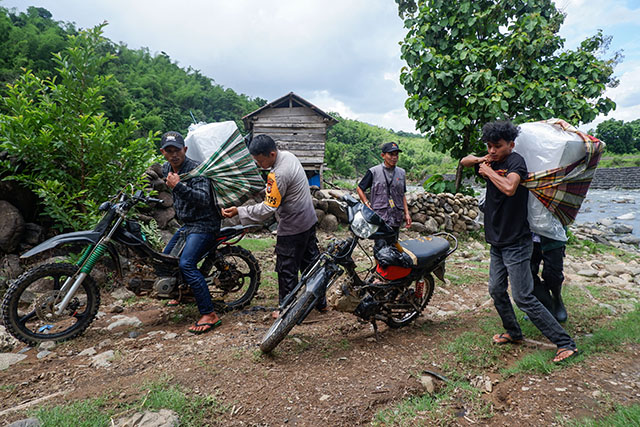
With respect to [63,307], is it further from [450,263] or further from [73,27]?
[73,27]

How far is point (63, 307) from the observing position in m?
3.14

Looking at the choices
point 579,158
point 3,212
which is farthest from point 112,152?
point 579,158

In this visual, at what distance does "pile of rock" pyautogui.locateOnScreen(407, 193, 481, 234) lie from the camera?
9656mm

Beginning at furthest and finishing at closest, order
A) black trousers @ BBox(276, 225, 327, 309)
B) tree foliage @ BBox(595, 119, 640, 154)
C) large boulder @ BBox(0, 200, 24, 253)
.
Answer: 1. tree foliage @ BBox(595, 119, 640, 154)
2. large boulder @ BBox(0, 200, 24, 253)
3. black trousers @ BBox(276, 225, 327, 309)

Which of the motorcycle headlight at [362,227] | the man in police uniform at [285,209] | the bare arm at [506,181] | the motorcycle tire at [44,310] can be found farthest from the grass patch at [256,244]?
the bare arm at [506,181]

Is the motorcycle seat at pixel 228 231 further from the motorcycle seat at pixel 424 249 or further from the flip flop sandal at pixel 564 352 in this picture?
the flip flop sandal at pixel 564 352

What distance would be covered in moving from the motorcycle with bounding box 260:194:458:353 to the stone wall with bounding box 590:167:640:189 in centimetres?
2920

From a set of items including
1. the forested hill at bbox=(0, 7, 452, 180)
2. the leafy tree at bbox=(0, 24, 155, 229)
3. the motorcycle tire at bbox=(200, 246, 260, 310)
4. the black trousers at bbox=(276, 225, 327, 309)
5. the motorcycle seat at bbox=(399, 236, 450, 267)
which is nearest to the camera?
the motorcycle seat at bbox=(399, 236, 450, 267)

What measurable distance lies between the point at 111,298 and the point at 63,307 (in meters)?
1.49

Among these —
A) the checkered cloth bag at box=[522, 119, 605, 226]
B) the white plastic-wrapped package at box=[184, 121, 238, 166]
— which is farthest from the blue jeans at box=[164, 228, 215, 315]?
the checkered cloth bag at box=[522, 119, 605, 226]

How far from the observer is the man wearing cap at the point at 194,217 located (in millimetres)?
3480

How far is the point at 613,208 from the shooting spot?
1755 centimetres

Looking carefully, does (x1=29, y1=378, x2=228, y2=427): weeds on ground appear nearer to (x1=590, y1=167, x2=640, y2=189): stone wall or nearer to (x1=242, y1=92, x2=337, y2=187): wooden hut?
(x1=242, y1=92, x2=337, y2=187): wooden hut

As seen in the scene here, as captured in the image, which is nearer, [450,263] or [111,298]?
[111,298]
